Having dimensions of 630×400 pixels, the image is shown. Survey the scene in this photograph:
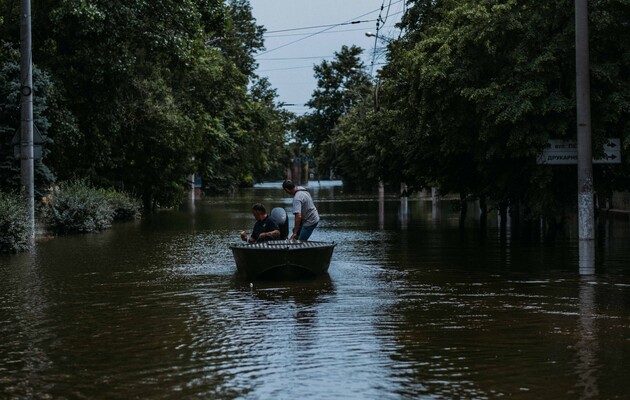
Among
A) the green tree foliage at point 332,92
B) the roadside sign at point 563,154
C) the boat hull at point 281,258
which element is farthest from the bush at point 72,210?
the green tree foliage at point 332,92

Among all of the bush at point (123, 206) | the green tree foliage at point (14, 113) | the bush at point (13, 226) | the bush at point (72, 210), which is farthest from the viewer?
the bush at point (123, 206)

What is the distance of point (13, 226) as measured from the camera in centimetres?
2486

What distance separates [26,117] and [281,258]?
446 inches

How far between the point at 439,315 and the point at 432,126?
12536mm

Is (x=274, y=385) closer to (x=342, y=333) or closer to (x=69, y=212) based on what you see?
(x=342, y=333)

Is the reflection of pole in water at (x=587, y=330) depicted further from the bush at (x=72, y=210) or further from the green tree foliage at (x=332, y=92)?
the green tree foliage at (x=332, y=92)

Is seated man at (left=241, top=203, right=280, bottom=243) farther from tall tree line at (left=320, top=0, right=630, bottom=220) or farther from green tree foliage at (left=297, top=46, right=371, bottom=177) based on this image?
green tree foliage at (left=297, top=46, right=371, bottom=177)

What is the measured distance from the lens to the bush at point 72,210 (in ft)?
113

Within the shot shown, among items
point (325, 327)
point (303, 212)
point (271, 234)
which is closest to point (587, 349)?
point (325, 327)

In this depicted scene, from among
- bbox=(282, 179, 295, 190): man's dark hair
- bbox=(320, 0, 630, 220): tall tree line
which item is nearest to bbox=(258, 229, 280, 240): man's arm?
bbox=(282, 179, 295, 190): man's dark hair

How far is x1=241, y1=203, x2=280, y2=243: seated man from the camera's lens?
20.2 m

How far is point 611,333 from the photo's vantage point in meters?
12.1

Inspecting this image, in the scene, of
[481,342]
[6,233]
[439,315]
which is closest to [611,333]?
[481,342]

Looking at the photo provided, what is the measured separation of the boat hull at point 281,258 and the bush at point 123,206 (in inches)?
1014
